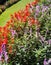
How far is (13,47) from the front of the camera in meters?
8.61

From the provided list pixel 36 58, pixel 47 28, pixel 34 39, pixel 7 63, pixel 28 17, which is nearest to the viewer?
pixel 7 63

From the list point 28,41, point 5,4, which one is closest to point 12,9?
point 5,4

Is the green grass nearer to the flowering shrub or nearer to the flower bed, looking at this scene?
the flower bed

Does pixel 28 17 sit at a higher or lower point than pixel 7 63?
lower

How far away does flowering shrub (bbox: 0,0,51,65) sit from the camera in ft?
26.5

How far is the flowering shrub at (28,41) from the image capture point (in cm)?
806

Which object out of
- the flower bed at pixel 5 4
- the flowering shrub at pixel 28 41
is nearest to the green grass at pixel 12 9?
the flower bed at pixel 5 4

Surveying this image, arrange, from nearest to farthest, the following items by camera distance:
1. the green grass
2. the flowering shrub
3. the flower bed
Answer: the flowering shrub, the green grass, the flower bed

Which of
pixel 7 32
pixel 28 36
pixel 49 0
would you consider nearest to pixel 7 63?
pixel 28 36

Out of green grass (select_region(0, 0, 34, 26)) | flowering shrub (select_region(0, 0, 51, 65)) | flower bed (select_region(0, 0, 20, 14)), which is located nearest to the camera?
flowering shrub (select_region(0, 0, 51, 65))

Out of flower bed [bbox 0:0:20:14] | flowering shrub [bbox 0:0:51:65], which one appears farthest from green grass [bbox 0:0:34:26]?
flowering shrub [bbox 0:0:51:65]

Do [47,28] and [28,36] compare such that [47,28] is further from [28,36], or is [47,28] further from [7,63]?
[7,63]

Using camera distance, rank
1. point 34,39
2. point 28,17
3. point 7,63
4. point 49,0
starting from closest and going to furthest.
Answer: point 7,63 < point 34,39 < point 28,17 < point 49,0

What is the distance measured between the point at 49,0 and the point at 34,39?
425 centimetres
